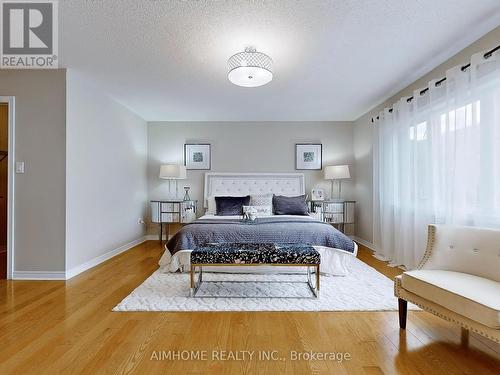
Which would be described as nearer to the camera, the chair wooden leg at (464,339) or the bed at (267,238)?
the chair wooden leg at (464,339)

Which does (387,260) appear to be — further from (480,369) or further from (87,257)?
(87,257)

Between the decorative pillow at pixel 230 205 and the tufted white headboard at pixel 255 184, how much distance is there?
0.75m

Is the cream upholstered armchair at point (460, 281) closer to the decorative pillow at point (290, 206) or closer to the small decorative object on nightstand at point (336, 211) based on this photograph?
the decorative pillow at point (290, 206)

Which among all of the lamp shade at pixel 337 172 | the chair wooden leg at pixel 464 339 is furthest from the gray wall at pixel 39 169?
the lamp shade at pixel 337 172

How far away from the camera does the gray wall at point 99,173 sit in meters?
3.56

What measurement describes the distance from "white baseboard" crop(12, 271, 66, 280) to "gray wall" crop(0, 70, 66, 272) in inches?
1.5

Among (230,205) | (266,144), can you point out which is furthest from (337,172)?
(230,205)

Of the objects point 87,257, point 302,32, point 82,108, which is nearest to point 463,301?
point 302,32

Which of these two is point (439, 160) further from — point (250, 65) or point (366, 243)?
point (366, 243)

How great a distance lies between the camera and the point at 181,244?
138 inches

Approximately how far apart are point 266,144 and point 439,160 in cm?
335

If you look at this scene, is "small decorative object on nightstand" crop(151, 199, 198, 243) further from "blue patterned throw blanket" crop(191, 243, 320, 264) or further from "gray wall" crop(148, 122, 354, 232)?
"blue patterned throw blanket" crop(191, 243, 320, 264)

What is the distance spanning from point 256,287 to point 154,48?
2752 millimetres

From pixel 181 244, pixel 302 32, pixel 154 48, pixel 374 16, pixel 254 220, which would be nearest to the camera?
pixel 374 16
